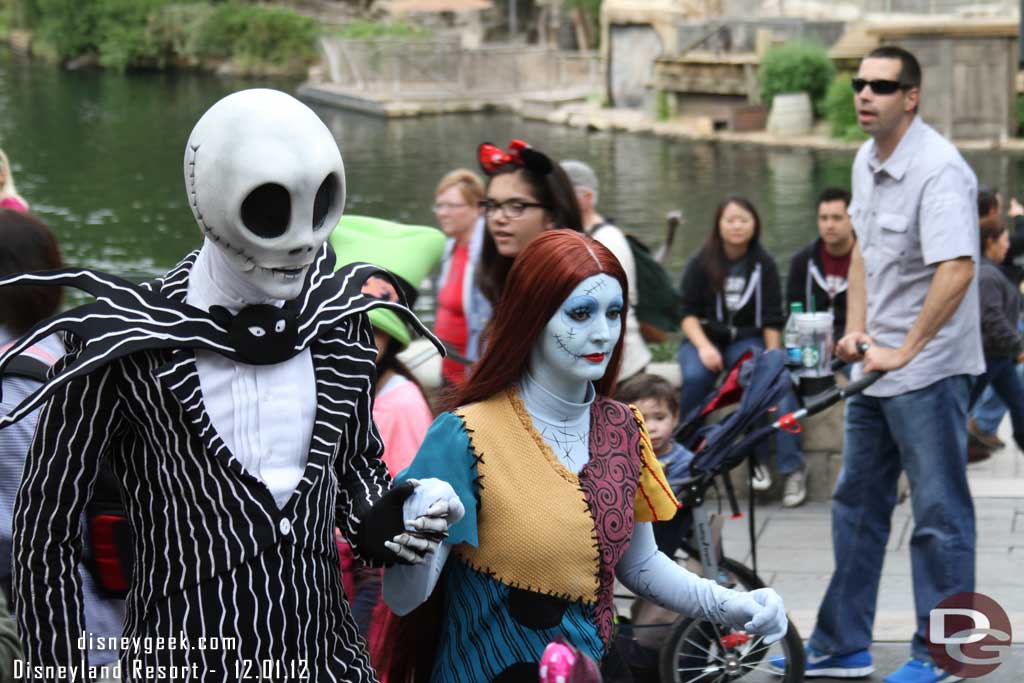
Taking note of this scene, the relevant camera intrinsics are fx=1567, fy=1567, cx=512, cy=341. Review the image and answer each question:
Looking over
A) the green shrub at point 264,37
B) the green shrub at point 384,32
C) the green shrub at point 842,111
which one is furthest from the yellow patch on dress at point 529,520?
the green shrub at point 264,37

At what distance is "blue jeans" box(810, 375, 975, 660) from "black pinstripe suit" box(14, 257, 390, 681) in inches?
103

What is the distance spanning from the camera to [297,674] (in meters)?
2.68

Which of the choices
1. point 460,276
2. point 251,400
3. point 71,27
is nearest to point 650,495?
point 251,400

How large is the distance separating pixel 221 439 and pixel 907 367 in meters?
2.84

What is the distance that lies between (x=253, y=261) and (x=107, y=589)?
79 cm

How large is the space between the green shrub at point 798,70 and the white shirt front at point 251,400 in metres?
27.5

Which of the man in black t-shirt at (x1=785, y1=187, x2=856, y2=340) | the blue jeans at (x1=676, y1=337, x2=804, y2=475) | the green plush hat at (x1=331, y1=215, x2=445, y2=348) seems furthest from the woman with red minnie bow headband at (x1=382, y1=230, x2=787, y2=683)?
the man in black t-shirt at (x1=785, y1=187, x2=856, y2=340)

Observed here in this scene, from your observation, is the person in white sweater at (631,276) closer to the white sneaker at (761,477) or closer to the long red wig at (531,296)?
the white sneaker at (761,477)

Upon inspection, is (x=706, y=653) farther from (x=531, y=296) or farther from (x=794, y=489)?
(x=794, y=489)

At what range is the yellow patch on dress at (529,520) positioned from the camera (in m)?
3.04

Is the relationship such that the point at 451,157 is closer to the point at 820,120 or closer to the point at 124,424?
the point at 820,120

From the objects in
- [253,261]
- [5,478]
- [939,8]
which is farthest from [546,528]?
[939,8]

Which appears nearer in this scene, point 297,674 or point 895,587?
point 297,674

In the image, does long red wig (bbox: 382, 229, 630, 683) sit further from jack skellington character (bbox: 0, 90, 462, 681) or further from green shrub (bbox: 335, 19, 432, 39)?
green shrub (bbox: 335, 19, 432, 39)
